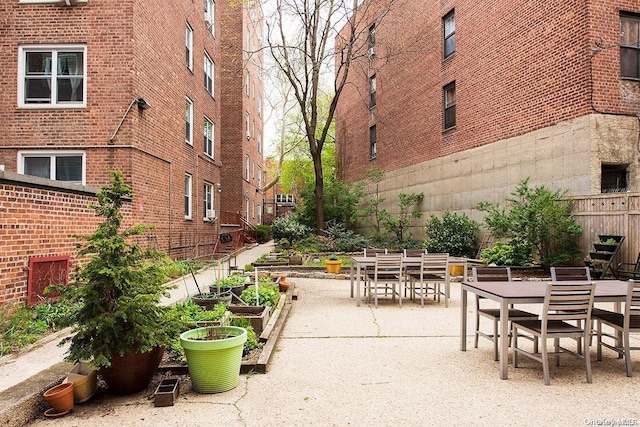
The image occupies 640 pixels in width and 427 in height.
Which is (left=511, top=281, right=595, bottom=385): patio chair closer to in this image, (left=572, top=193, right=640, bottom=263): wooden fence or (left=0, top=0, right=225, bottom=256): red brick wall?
(left=572, top=193, right=640, bottom=263): wooden fence

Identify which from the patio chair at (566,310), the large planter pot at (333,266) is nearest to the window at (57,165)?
the large planter pot at (333,266)

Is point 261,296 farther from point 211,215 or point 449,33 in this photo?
point 449,33

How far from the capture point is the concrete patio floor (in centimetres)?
385

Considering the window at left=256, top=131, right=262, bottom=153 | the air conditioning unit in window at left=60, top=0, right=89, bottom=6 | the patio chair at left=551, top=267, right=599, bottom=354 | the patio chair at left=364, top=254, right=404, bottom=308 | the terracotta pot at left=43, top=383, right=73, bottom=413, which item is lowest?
the terracotta pot at left=43, top=383, right=73, bottom=413

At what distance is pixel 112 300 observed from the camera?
14.1ft

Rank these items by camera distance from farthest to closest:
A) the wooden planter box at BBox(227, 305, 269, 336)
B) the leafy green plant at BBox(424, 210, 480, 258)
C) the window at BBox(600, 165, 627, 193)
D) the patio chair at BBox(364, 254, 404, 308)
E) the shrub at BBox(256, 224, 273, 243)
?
the shrub at BBox(256, 224, 273, 243) < the leafy green plant at BBox(424, 210, 480, 258) < the window at BBox(600, 165, 627, 193) < the patio chair at BBox(364, 254, 404, 308) < the wooden planter box at BBox(227, 305, 269, 336)

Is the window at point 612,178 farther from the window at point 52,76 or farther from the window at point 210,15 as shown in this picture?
the window at point 210,15

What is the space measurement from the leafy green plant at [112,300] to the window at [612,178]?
1160 centimetres

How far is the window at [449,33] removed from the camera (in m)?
18.0

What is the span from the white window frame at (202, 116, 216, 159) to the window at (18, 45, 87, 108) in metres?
7.88

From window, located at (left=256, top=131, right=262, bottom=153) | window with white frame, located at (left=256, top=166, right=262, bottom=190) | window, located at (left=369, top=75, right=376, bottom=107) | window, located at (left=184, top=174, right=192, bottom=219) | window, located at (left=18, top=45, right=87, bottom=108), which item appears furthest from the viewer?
window with white frame, located at (left=256, top=166, right=262, bottom=190)

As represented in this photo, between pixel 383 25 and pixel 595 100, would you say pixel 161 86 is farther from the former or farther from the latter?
pixel 383 25

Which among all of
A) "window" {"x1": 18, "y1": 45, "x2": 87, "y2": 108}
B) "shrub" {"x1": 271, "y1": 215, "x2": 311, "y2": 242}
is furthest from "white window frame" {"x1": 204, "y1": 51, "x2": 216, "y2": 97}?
"window" {"x1": 18, "y1": 45, "x2": 87, "y2": 108}

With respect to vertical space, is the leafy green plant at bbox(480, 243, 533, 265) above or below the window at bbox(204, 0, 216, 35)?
below
